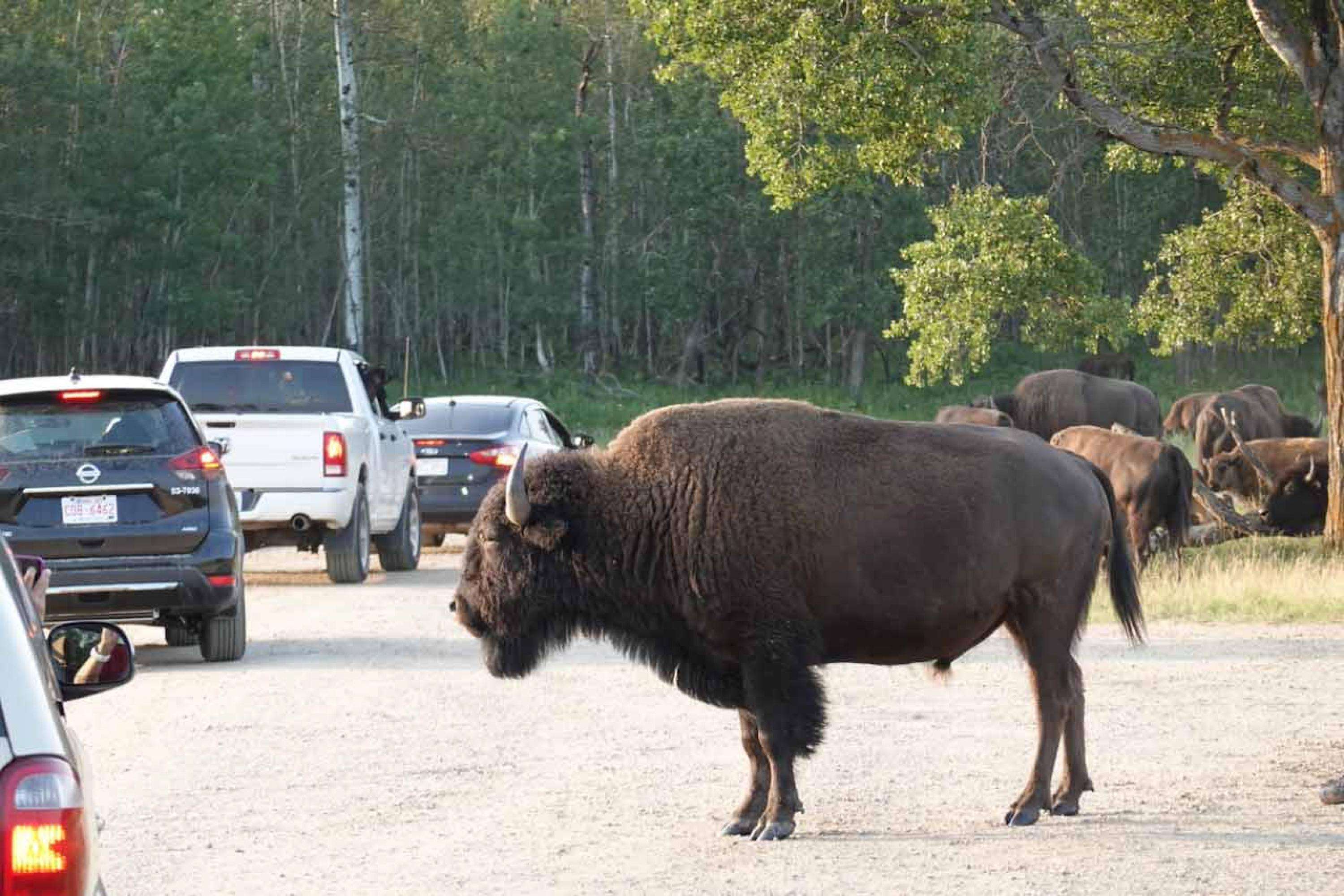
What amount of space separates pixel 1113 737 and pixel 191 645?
7443 millimetres

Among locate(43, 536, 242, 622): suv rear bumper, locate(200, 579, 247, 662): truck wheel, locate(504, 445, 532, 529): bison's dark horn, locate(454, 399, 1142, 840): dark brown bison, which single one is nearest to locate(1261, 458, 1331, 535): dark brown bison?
locate(200, 579, 247, 662): truck wheel

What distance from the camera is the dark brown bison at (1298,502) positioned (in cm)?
2720

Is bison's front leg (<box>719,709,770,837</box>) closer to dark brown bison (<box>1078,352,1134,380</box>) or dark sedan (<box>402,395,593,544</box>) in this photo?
dark sedan (<box>402,395,593,544</box>)

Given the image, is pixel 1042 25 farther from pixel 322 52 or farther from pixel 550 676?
pixel 322 52

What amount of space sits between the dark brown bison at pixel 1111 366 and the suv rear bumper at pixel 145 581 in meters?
55.9

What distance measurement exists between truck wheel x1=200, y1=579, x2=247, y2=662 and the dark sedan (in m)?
9.19

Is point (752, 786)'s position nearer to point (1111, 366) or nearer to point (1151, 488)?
point (1151, 488)

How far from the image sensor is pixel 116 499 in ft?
48.4

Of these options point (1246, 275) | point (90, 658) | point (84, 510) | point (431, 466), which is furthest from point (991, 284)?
point (90, 658)

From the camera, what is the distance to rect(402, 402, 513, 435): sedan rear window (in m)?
25.5

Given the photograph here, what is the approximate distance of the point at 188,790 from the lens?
10336mm

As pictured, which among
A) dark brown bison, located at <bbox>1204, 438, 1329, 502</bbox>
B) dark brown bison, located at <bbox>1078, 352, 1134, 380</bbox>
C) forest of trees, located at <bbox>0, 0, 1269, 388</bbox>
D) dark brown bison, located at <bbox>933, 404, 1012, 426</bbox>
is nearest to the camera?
dark brown bison, located at <bbox>1204, 438, 1329, 502</bbox>

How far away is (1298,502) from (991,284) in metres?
4.61

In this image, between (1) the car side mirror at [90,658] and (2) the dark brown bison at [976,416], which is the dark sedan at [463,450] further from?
(1) the car side mirror at [90,658]
